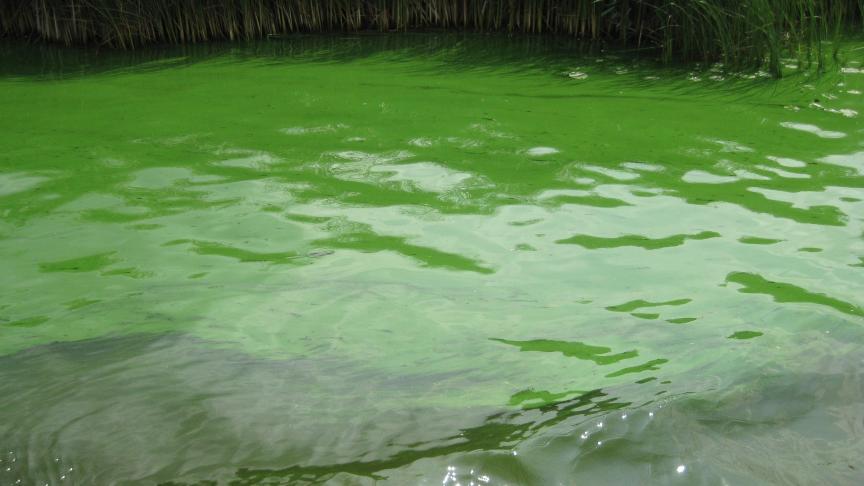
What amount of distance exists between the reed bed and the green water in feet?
1.62

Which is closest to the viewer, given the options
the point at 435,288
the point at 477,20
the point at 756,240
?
Answer: the point at 435,288

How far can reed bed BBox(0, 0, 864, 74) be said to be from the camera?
166 inches

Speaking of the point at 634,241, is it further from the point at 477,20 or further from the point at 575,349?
the point at 477,20

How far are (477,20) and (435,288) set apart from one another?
374 cm

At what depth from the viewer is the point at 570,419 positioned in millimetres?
1508

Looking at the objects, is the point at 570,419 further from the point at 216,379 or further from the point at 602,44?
the point at 602,44

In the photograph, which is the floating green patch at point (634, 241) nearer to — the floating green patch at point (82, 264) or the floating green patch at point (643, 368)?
the floating green patch at point (643, 368)

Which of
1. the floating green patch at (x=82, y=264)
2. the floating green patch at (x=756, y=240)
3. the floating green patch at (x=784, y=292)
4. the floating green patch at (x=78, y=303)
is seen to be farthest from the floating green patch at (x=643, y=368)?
the floating green patch at (x=82, y=264)

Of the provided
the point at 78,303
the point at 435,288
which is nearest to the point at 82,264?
the point at 78,303

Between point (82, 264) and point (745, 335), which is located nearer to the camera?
point (745, 335)

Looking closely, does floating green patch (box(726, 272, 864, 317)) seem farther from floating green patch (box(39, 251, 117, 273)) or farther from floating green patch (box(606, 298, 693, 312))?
floating green patch (box(39, 251, 117, 273))

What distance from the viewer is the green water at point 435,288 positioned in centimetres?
146

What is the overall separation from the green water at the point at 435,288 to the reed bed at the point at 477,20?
494 mm

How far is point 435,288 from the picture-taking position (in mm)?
2068
